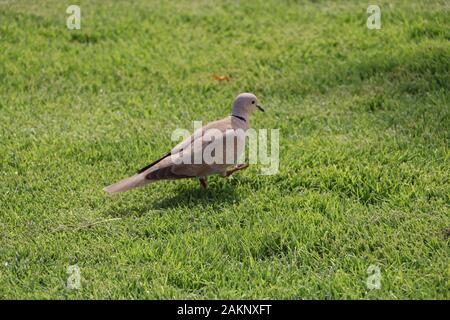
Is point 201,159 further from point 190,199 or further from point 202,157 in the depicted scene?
point 190,199

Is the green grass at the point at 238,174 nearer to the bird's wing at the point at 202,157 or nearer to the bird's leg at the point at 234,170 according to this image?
the bird's leg at the point at 234,170

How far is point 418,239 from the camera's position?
4719 millimetres

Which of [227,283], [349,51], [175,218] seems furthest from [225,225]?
[349,51]

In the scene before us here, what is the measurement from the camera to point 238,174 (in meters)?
5.82

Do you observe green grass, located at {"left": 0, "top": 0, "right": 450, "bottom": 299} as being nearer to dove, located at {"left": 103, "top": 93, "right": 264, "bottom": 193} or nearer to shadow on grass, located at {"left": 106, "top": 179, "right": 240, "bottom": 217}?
shadow on grass, located at {"left": 106, "top": 179, "right": 240, "bottom": 217}

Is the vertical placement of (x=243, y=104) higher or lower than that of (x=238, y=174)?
higher

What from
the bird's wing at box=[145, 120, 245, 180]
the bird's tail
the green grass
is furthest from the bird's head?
the bird's tail

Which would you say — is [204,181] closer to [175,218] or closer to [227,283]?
[175,218]

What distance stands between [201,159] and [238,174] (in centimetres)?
53

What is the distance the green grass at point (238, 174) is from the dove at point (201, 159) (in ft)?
0.67

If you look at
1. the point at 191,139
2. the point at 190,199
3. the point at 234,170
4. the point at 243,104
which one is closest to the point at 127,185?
the point at 190,199

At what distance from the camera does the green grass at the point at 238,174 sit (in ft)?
15.0

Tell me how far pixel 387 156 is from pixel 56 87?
11.4ft
